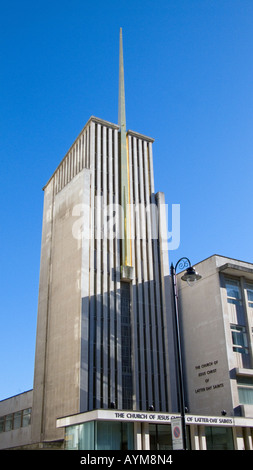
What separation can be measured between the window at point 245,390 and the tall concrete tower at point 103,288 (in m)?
5.86

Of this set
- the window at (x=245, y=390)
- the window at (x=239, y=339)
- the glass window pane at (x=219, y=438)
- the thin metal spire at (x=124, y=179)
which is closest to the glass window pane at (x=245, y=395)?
the window at (x=245, y=390)

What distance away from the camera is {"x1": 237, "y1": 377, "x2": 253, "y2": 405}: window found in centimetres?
3962

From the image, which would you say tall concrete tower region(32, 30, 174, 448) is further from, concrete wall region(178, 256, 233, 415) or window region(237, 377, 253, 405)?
window region(237, 377, 253, 405)

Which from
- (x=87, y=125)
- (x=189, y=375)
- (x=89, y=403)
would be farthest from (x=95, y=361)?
(x=87, y=125)

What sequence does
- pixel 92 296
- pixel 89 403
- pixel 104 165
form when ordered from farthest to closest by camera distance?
pixel 104 165, pixel 92 296, pixel 89 403

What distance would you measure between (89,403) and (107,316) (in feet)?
23.9

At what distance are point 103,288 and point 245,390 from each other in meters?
14.5

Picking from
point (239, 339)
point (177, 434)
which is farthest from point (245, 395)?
point (177, 434)

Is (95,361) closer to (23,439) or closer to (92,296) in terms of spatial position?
(92,296)

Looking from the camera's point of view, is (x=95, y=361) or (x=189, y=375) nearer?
(x=95, y=361)

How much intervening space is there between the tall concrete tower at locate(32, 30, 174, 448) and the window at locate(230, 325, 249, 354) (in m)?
5.79

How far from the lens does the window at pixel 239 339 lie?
4169 centimetres

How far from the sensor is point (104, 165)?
158 ft

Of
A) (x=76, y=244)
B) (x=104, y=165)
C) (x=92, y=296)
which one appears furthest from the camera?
(x=104, y=165)
